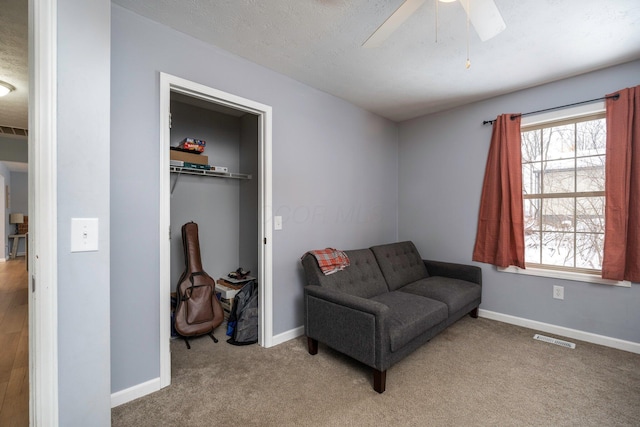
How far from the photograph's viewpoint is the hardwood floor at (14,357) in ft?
5.59

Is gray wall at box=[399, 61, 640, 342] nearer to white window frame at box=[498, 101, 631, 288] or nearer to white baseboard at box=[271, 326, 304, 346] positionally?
white window frame at box=[498, 101, 631, 288]

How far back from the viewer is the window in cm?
263

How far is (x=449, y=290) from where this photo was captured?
276 centimetres

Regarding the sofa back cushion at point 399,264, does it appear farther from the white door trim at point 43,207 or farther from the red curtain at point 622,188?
the white door trim at point 43,207

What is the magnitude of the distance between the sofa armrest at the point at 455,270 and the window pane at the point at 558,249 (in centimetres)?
66

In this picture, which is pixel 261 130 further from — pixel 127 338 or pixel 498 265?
pixel 498 265

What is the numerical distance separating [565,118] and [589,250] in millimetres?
1316

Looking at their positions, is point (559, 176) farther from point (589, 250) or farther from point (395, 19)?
point (395, 19)

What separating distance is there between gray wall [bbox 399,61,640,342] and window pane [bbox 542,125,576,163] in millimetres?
269

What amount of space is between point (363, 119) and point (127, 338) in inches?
127

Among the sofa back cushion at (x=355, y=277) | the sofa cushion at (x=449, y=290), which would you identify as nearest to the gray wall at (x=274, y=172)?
the sofa back cushion at (x=355, y=277)

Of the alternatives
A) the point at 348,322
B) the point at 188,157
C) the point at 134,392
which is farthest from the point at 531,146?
the point at 134,392

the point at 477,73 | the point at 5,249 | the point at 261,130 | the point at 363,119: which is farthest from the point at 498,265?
the point at 5,249

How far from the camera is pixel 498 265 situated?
3.08 meters
